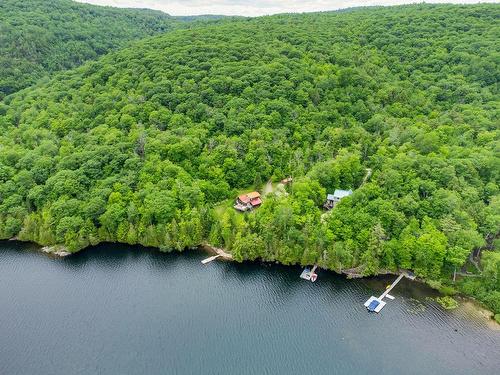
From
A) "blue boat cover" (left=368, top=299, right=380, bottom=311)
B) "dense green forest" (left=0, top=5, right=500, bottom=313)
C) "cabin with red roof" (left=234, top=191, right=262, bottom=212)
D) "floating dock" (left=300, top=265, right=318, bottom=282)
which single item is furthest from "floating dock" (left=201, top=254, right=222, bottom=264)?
"blue boat cover" (left=368, top=299, right=380, bottom=311)

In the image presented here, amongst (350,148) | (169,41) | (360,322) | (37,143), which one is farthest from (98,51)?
(360,322)

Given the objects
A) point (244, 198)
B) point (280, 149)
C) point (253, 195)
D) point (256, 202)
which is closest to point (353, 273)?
point (256, 202)

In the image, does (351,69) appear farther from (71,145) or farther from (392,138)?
(71,145)

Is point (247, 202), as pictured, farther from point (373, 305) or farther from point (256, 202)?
point (373, 305)

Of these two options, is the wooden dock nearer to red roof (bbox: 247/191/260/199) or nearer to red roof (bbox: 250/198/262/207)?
red roof (bbox: 250/198/262/207)

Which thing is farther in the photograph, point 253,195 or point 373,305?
point 253,195

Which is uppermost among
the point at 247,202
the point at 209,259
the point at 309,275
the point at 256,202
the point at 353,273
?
the point at 247,202
